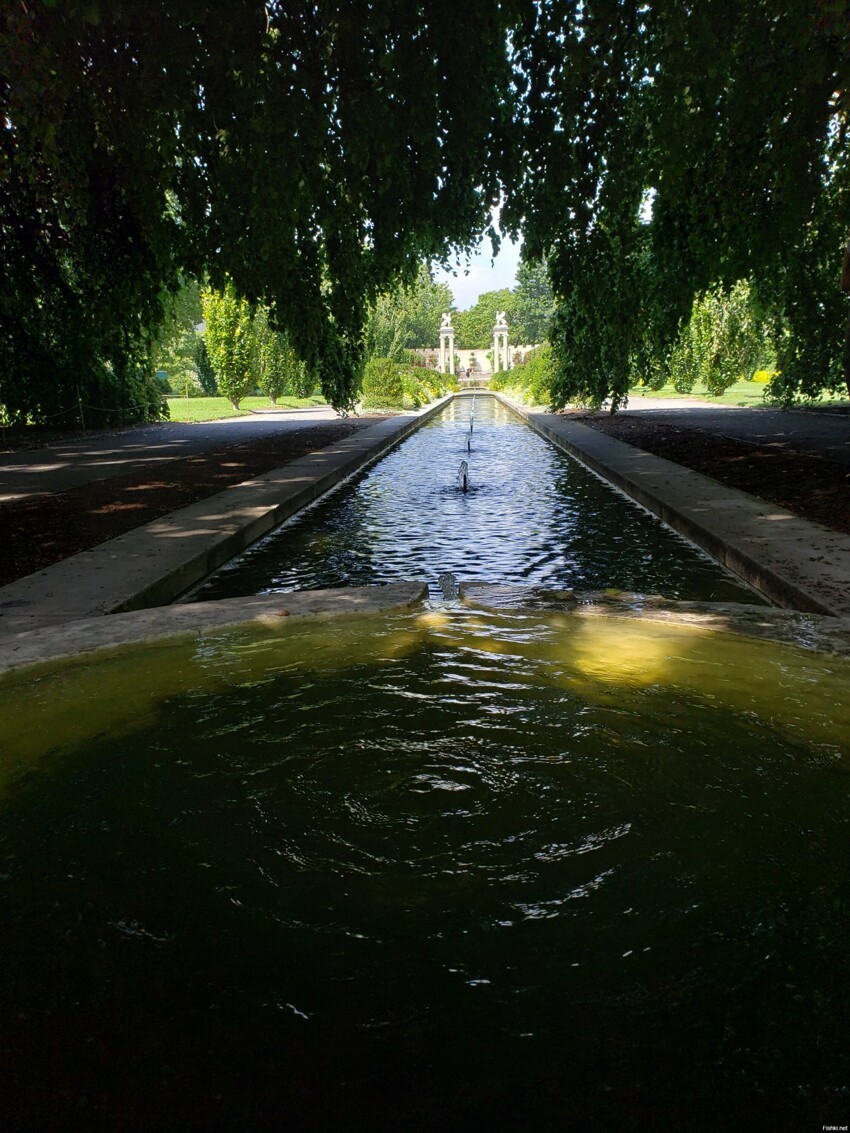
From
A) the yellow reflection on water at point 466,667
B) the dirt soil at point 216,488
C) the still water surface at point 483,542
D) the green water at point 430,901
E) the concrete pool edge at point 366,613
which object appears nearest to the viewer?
the green water at point 430,901

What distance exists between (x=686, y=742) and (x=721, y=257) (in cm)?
981

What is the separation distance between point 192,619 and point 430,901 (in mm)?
3332

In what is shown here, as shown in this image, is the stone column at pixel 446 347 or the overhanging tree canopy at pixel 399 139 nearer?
the overhanging tree canopy at pixel 399 139

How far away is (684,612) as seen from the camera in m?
5.45

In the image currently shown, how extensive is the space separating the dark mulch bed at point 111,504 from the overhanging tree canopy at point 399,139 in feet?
7.26

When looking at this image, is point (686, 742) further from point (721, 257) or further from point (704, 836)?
Result: point (721, 257)

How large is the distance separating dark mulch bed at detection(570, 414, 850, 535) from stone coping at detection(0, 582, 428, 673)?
4541 millimetres

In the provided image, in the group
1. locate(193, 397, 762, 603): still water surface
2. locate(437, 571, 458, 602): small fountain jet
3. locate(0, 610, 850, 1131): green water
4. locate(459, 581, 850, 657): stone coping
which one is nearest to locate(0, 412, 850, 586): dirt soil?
locate(193, 397, 762, 603): still water surface

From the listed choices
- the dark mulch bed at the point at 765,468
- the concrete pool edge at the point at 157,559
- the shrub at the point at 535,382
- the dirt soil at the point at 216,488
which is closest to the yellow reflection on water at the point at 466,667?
the concrete pool edge at the point at 157,559

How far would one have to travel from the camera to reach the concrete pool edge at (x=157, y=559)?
19.0ft

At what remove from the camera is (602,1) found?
22.9 feet

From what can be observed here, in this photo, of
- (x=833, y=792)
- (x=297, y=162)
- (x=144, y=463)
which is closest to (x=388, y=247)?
(x=297, y=162)

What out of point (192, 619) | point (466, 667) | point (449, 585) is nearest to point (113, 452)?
point (449, 585)

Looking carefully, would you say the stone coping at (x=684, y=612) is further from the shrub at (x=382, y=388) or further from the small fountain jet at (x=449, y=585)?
the shrub at (x=382, y=388)
